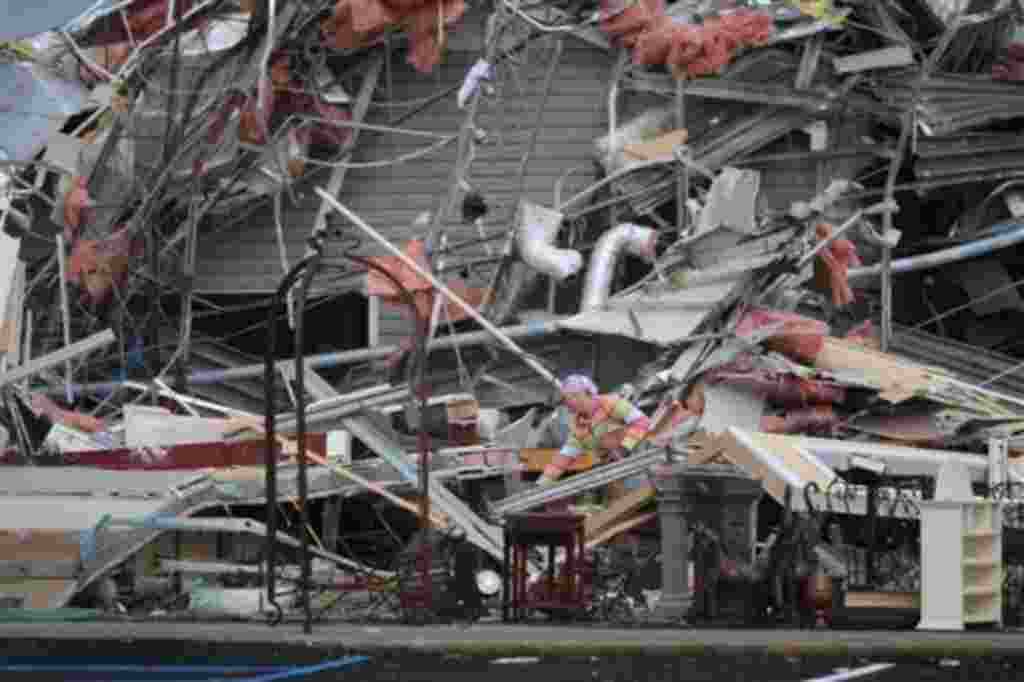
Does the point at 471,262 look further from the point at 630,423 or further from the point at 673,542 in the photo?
the point at 673,542

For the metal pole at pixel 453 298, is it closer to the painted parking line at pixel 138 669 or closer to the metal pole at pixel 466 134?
the metal pole at pixel 466 134

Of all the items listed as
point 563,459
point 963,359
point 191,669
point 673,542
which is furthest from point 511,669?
point 963,359

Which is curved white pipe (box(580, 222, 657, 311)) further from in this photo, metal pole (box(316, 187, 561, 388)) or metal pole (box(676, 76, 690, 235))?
metal pole (box(316, 187, 561, 388))

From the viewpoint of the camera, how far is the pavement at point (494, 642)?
20516 mm

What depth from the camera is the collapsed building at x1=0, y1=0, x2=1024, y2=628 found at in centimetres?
2683

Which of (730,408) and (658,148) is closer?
(730,408)

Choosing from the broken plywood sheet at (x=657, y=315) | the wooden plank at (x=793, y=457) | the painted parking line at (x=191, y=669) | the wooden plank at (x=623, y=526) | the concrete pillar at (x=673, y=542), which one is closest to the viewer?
the painted parking line at (x=191, y=669)

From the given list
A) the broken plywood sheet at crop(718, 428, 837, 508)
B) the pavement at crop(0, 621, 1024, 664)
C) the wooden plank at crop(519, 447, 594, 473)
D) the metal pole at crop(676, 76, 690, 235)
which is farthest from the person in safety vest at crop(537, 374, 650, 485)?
the pavement at crop(0, 621, 1024, 664)

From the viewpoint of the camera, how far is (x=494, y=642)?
20.9 metres

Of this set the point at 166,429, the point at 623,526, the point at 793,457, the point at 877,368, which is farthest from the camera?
the point at 877,368

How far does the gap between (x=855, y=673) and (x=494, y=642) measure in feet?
10.7

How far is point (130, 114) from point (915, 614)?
12111mm

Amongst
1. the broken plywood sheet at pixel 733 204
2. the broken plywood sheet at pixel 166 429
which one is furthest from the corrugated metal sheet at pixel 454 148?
the broken plywood sheet at pixel 166 429

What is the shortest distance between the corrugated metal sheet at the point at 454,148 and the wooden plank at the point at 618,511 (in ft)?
21.3
